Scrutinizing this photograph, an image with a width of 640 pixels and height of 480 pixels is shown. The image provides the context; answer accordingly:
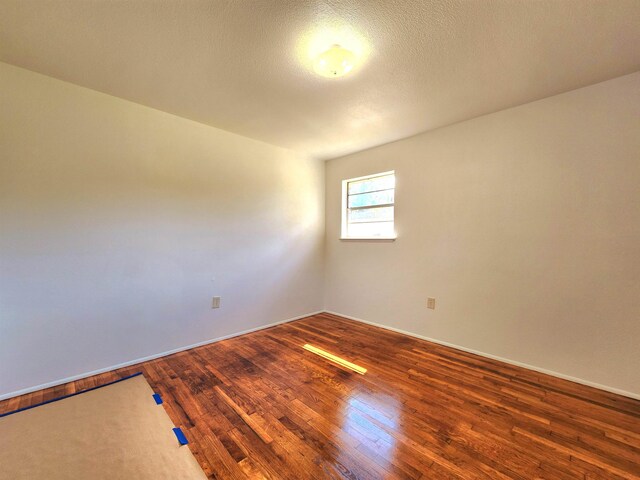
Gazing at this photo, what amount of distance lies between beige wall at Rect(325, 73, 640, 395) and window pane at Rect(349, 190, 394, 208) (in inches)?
10.8

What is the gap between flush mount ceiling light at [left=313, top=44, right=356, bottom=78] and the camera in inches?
66.9

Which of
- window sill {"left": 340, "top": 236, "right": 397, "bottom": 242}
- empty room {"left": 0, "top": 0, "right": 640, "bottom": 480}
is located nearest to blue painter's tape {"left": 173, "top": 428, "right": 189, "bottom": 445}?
empty room {"left": 0, "top": 0, "right": 640, "bottom": 480}

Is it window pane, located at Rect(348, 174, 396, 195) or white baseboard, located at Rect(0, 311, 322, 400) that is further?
window pane, located at Rect(348, 174, 396, 195)

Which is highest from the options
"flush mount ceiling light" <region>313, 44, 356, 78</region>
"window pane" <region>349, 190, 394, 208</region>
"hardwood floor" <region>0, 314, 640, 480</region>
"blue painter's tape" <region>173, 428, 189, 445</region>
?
"flush mount ceiling light" <region>313, 44, 356, 78</region>

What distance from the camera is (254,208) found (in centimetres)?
336

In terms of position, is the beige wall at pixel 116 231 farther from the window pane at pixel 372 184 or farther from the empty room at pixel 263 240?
the window pane at pixel 372 184

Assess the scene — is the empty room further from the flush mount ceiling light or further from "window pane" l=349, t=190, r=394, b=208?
"window pane" l=349, t=190, r=394, b=208

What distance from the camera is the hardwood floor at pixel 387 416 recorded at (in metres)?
1.35

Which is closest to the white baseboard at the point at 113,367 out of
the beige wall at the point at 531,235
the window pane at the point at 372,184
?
the beige wall at the point at 531,235

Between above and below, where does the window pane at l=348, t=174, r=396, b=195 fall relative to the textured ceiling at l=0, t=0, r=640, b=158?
below

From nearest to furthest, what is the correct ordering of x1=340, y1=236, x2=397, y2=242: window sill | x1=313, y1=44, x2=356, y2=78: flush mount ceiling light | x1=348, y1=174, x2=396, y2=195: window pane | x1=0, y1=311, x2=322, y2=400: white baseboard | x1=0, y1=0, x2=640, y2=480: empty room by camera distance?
x1=0, y1=0, x2=640, y2=480: empty room, x1=313, y1=44, x2=356, y2=78: flush mount ceiling light, x1=0, y1=311, x2=322, y2=400: white baseboard, x1=340, y1=236, x2=397, y2=242: window sill, x1=348, y1=174, x2=396, y2=195: window pane

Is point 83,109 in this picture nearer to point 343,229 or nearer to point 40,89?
point 40,89

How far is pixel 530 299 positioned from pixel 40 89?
4458 mm

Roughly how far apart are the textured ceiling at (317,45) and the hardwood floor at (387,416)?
2.42 meters
